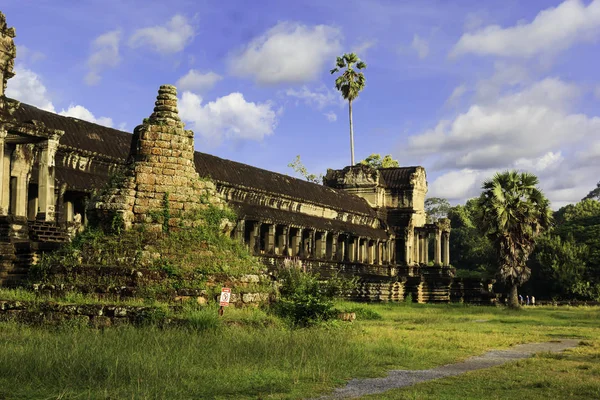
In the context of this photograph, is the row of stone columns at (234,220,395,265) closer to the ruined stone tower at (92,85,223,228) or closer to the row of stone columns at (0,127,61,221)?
the row of stone columns at (0,127,61,221)

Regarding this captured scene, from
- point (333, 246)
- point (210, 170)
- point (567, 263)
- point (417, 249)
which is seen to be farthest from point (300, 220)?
point (567, 263)

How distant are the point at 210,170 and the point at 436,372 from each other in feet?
90.3

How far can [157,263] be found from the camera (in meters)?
16.9

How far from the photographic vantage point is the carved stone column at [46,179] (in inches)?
Result: 1062

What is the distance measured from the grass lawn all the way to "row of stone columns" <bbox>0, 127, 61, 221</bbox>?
12.5 m

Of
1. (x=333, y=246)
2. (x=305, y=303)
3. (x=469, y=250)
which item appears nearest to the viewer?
(x=305, y=303)

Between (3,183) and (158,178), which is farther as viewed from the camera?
(3,183)

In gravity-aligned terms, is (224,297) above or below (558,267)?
below

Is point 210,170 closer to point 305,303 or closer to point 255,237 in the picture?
point 255,237

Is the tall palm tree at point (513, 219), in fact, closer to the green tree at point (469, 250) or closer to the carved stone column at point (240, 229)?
the carved stone column at point (240, 229)

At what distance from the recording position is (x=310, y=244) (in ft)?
159

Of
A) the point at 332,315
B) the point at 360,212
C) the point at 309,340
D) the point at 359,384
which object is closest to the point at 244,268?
the point at 332,315

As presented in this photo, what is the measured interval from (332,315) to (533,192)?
23244 millimetres

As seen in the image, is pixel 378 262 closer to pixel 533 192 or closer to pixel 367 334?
pixel 533 192
